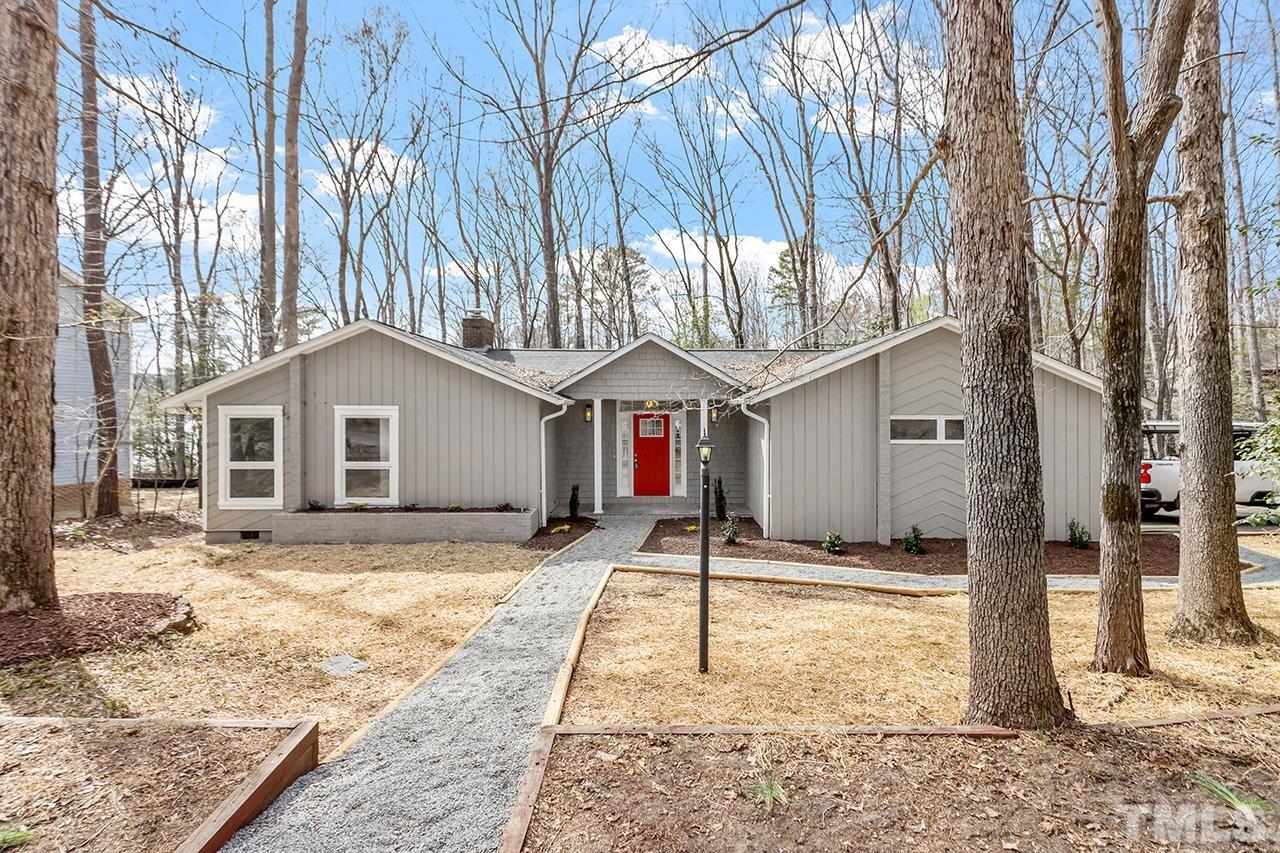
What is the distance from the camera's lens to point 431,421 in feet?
32.3

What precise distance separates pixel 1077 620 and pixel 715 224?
1846 cm

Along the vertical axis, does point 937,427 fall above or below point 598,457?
above

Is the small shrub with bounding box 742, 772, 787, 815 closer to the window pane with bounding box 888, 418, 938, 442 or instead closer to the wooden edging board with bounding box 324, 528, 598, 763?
the wooden edging board with bounding box 324, 528, 598, 763

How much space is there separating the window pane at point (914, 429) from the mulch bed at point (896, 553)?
1.59 metres

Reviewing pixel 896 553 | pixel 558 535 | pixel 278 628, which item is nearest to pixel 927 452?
pixel 896 553

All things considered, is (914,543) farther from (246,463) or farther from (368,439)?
(246,463)

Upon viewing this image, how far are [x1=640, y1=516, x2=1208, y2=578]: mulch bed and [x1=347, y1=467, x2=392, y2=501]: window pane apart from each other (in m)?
4.47

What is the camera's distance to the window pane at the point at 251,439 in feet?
31.4

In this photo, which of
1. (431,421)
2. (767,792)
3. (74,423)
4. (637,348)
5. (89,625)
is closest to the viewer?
(767,792)

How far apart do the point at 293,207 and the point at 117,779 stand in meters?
13.4

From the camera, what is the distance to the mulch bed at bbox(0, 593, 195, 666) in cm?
Result: 405

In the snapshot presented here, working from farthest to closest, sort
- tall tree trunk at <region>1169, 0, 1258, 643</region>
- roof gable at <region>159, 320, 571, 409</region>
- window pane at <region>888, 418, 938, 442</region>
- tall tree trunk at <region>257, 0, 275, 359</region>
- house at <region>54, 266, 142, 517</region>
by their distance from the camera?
1. tall tree trunk at <region>257, 0, 275, 359</region>
2. house at <region>54, 266, 142, 517</region>
3. roof gable at <region>159, 320, 571, 409</region>
4. window pane at <region>888, 418, 938, 442</region>
5. tall tree trunk at <region>1169, 0, 1258, 643</region>

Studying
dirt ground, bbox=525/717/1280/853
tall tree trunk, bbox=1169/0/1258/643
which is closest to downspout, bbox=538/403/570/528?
dirt ground, bbox=525/717/1280/853

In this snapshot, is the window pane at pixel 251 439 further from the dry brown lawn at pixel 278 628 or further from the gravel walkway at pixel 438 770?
the gravel walkway at pixel 438 770
